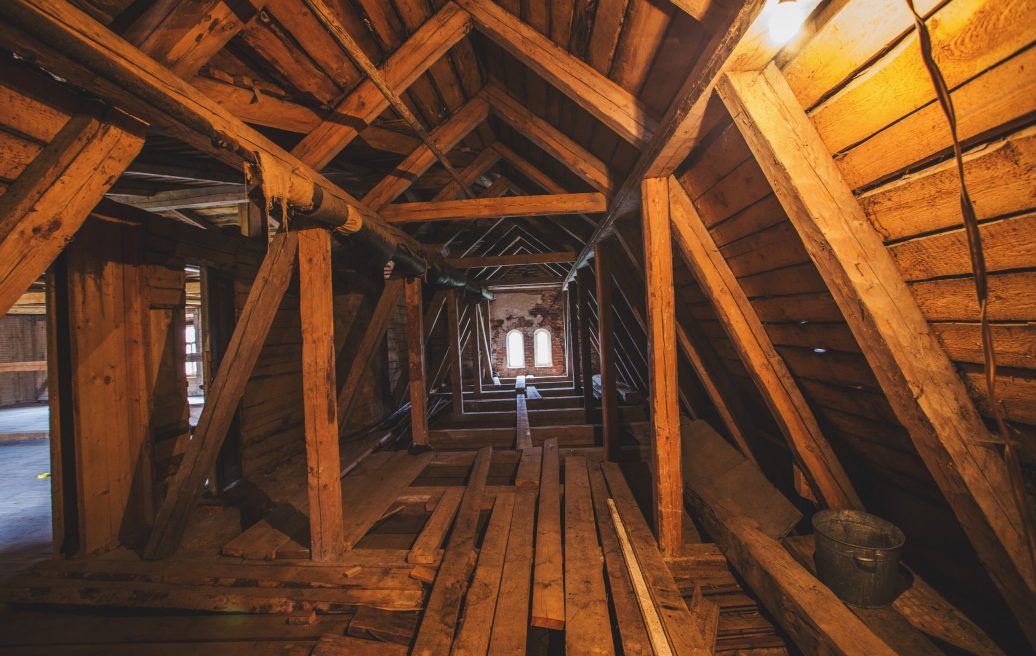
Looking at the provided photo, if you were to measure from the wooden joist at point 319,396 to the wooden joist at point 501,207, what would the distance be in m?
1.09

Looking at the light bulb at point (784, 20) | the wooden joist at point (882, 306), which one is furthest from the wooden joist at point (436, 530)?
the light bulb at point (784, 20)

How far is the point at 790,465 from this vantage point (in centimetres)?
325

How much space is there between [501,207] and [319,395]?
Answer: 6.73 feet

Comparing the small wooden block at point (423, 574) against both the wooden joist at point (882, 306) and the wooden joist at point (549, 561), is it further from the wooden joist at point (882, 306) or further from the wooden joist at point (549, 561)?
the wooden joist at point (882, 306)

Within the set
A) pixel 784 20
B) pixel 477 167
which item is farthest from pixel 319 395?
pixel 477 167

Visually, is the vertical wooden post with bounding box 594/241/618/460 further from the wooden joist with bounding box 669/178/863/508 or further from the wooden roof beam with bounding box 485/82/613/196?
the wooden joist with bounding box 669/178/863/508

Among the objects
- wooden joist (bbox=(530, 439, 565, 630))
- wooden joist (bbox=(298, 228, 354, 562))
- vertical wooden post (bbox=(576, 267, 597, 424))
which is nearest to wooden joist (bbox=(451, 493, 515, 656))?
wooden joist (bbox=(530, 439, 565, 630))

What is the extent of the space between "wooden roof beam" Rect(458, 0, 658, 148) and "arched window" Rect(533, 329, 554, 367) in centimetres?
1148

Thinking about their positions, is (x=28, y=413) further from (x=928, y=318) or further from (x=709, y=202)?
(x=928, y=318)

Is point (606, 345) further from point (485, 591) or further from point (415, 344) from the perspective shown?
point (485, 591)

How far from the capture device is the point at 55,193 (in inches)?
50.0

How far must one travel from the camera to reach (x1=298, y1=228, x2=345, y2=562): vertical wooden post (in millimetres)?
2287

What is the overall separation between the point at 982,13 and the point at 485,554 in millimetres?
2917

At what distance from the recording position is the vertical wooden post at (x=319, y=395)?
2287 mm
